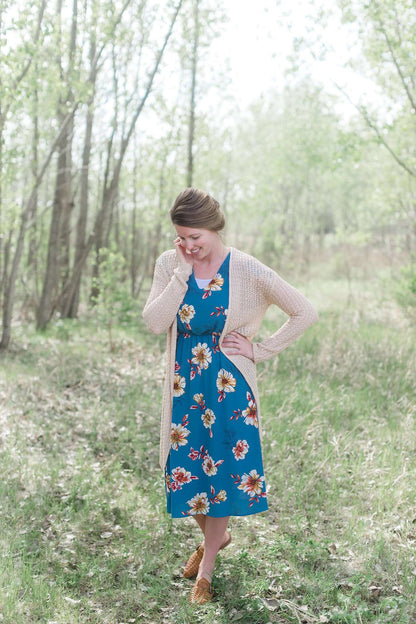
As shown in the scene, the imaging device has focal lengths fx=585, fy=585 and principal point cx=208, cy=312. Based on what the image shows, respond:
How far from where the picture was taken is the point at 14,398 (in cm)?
610

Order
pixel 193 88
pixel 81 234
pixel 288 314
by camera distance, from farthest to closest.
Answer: pixel 81 234
pixel 193 88
pixel 288 314

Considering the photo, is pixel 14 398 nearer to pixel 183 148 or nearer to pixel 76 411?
pixel 76 411

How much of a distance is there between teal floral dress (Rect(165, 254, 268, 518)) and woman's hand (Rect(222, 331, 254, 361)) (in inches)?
1.7

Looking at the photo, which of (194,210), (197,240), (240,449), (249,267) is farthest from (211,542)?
(194,210)

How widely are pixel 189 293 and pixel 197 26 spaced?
9.64 metres

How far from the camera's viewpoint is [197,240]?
2.98 meters

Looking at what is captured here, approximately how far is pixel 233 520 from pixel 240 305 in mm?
1923

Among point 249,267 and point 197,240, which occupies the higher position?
point 197,240

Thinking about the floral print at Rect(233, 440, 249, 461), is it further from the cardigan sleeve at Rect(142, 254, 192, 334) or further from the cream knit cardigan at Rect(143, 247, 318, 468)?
the cardigan sleeve at Rect(142, 254, 192, 334)

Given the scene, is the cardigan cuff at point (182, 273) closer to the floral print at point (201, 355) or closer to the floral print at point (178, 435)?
the floral print at point (201, 355)

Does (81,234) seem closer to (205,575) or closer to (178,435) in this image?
(178,435)

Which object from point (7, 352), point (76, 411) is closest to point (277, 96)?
point (7, 352)

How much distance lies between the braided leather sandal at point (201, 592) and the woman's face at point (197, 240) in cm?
174

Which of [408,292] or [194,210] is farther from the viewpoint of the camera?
[408,292]
